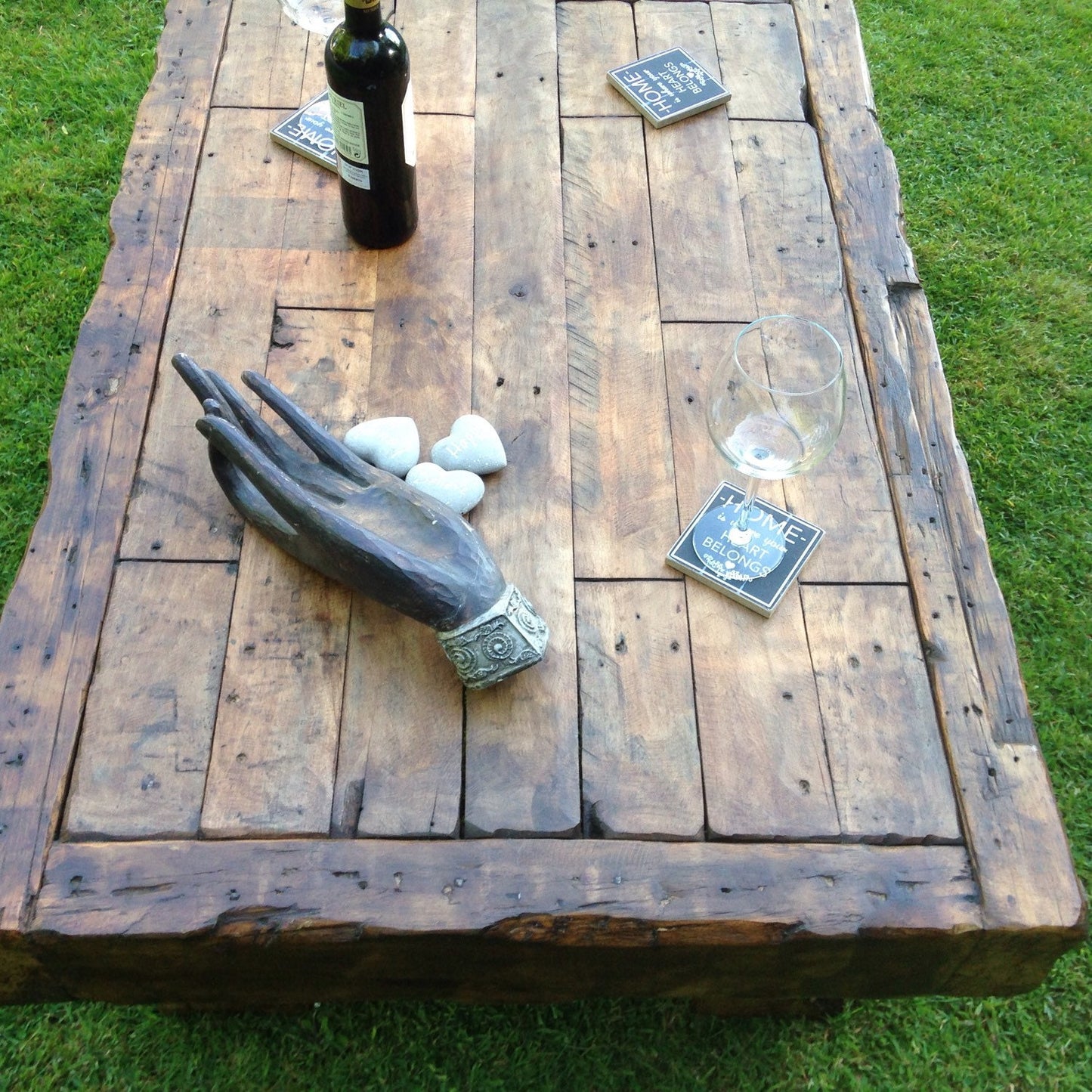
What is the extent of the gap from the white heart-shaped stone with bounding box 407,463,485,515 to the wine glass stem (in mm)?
315

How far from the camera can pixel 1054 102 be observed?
3.11 m

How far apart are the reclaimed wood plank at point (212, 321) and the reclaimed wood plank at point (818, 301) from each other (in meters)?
0.71

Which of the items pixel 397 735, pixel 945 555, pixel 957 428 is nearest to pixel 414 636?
pixel 397 735

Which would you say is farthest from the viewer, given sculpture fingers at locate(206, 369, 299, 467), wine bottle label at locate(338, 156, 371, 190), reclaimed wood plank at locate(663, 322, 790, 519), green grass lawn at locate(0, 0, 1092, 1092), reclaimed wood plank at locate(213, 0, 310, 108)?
reclaimed wood plank at locate(213, 0, 310, 108)

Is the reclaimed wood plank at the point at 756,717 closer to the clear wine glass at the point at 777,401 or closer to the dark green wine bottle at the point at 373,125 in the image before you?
the clear wine glass at the point at 777,401

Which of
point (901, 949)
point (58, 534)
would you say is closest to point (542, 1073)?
point (901, 949)

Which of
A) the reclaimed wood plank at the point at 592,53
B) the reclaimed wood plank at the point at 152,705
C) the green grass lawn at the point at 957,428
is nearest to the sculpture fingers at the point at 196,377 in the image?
the reclaimed wood plank at the point at 152,705

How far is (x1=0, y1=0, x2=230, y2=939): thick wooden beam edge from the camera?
110cm

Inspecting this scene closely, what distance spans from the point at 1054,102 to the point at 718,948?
116 inches

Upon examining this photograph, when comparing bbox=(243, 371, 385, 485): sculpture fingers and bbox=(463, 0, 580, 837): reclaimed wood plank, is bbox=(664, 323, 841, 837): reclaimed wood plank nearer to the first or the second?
bbox=(463, 0, 580, 837): reclaimed wood plank

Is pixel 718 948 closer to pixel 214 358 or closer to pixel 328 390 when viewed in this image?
pixel 328 390

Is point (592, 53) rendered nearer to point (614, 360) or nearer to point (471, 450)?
point (614, 360)

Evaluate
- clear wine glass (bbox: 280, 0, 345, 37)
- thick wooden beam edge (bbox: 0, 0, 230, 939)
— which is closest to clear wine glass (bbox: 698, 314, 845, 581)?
thick wooden beam edge (bbox: 0, 0, 230, 939)

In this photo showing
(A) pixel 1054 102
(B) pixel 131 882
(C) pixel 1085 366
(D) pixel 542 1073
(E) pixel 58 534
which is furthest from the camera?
(A) pixel 1054 102
